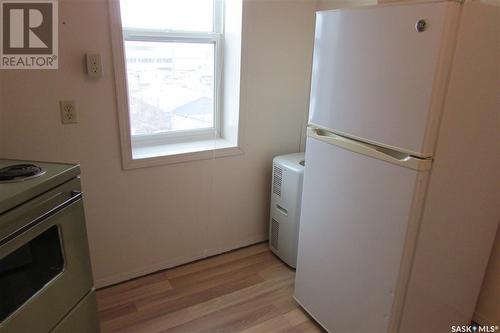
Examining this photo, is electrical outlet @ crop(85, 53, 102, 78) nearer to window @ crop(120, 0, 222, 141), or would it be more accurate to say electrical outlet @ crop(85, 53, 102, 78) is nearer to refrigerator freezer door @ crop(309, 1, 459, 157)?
window @ crop(120, 0, 222, 141)

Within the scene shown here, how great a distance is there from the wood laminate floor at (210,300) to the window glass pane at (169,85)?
3.14ft

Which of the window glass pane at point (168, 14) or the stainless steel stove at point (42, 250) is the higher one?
the window glass pane at point (168, 14)

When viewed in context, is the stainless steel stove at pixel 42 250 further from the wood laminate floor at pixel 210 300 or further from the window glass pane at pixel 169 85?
the window glass pane at pixel 169 85

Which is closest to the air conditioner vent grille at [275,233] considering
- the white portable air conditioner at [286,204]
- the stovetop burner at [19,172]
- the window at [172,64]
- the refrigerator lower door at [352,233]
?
the white portable air conditioner at [286,204]

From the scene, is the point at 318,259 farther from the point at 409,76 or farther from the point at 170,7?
the point at 170,7

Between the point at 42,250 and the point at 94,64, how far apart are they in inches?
37.1

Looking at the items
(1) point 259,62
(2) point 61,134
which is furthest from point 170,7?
(2) point 61,134

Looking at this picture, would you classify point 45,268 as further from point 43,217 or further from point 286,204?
point 286,204

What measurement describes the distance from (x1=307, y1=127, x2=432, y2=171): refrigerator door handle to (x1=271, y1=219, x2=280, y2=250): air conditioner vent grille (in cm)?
93

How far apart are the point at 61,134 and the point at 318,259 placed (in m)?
1.44

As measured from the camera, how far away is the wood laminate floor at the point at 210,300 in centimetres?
188

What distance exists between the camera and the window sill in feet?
6.70

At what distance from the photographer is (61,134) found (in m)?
1.77

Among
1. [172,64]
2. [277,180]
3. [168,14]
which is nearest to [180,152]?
[172,64]
